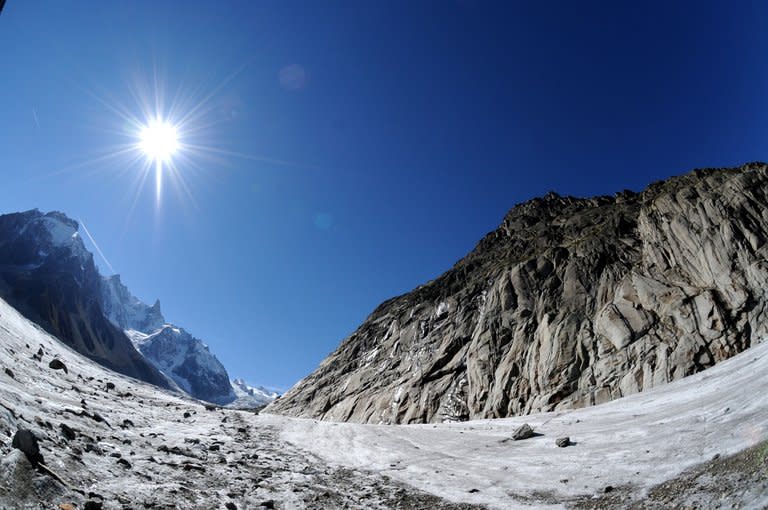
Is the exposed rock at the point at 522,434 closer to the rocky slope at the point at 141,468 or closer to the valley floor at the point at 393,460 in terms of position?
the valley floor at the point at 393,460

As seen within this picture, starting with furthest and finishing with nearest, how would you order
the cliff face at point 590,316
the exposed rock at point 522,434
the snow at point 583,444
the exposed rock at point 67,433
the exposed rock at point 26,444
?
the cliff face at point 590,316, the exposed rock at point 522,434, the snow at point 583,444, the exposed rock at point 67,433, the exposed rock at point 26,444

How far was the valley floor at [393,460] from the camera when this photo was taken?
339 inches

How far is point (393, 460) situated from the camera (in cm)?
1767

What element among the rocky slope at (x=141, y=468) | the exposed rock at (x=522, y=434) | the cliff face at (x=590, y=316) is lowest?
the rocky slope at (x=141, y=468)

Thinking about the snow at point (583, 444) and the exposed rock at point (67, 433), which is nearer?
the exposed rock at point (67, 433)

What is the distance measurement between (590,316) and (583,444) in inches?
1137

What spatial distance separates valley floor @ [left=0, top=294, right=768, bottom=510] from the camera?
8.62 meters

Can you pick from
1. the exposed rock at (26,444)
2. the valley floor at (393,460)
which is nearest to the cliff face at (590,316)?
the valley floor at (393,460)

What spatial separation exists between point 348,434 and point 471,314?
123 feet

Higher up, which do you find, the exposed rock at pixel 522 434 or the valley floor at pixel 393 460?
the exposed rock at pixel 522 434

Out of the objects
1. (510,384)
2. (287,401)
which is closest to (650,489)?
(510,384)

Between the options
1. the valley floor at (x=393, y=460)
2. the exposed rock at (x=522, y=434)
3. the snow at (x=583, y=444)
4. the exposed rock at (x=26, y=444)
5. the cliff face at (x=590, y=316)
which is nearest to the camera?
the exposed rock at (x=26, y=444)

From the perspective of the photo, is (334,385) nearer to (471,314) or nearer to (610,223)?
(471,314)

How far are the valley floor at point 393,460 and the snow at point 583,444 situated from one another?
85 mm
